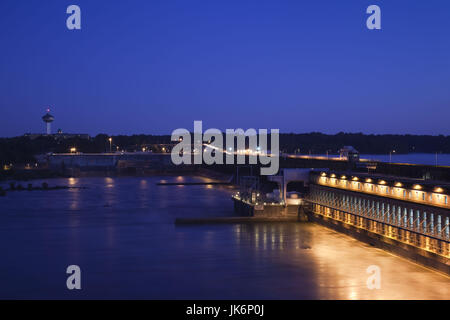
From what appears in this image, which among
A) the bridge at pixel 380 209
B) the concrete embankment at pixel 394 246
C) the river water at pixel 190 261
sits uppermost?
the bridge at pixel 380 209

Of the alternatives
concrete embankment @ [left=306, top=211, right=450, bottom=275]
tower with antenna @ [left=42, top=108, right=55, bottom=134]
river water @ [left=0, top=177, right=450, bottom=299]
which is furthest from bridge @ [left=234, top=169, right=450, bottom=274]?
tower with antenna @ [left=42, top=108, right=55, bottom=134]

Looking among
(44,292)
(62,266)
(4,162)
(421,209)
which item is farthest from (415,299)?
(4,162)

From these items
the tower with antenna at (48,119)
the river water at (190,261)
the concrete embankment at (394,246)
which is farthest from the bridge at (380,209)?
the tower with antenna at (48,119)

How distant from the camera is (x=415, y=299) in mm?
14844

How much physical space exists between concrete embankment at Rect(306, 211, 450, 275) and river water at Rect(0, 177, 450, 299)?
0.91ft

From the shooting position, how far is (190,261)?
20.0 m

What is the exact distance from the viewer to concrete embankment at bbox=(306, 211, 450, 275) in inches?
673

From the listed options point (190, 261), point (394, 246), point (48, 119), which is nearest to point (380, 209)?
point (394, 246)

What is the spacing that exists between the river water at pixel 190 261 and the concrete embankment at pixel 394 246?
0.28m

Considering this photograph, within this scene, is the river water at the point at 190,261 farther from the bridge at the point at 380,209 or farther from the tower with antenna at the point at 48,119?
the tower with antenna at the point at 48,119

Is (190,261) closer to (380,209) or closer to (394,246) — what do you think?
(394,246)

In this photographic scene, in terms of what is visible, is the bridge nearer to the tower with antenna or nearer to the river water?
the river water

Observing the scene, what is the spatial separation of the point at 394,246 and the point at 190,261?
23.6 feet

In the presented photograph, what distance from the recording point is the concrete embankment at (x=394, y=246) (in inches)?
673
